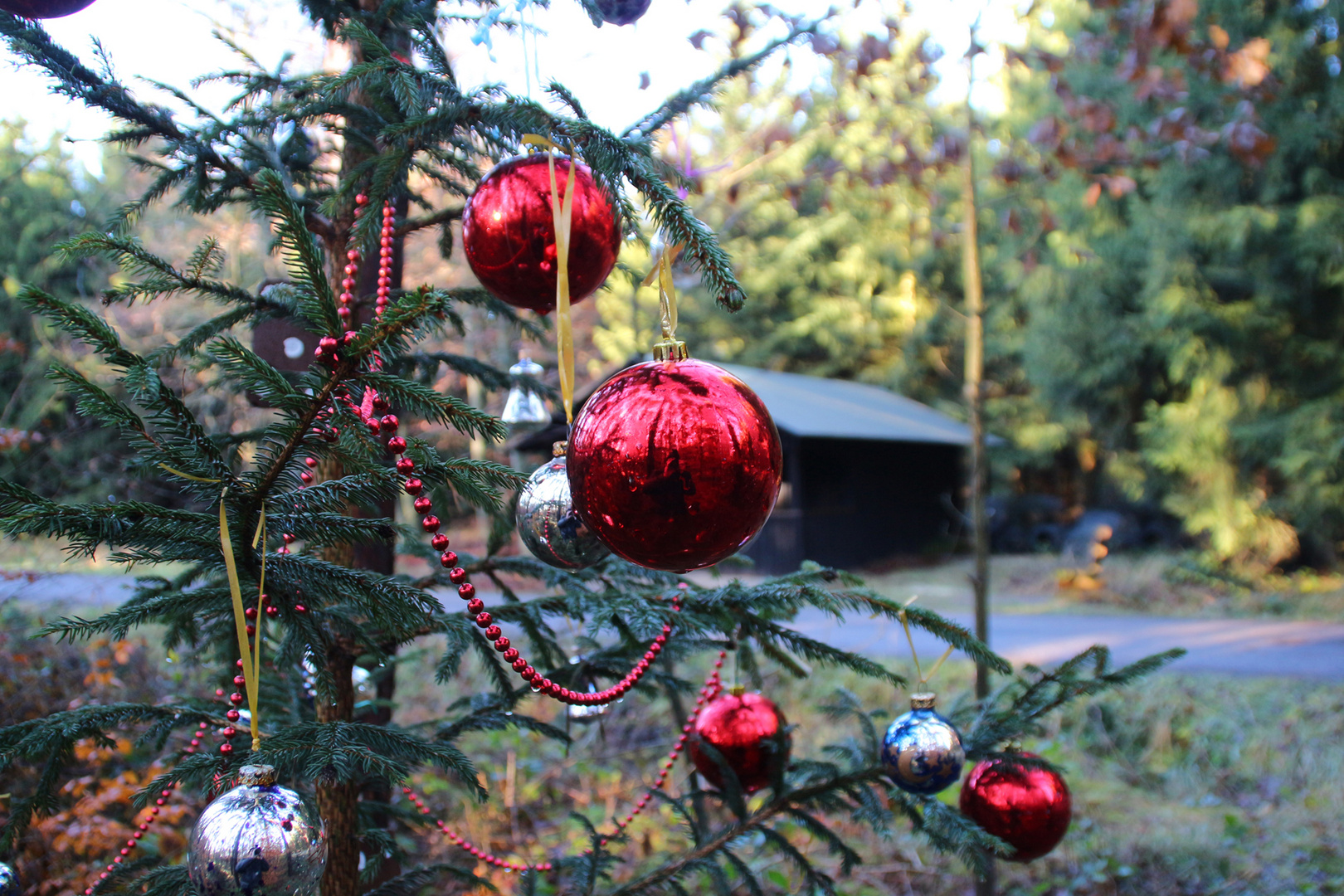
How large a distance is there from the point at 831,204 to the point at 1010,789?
19115 mm

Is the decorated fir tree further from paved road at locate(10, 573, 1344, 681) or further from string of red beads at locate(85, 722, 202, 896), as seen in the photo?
paved road at locate(10, 573, 1344, 681)

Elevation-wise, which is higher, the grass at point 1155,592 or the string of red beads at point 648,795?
the string of red beads at point 648,795

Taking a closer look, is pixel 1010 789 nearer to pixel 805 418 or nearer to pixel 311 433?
pixel 311 433

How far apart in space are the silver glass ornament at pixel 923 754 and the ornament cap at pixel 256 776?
130 centimetres

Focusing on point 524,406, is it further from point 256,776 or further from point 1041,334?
point 1041,334

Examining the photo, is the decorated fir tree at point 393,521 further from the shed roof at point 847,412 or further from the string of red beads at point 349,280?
the shed roof at point 847,412

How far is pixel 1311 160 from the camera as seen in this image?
11.0 metres

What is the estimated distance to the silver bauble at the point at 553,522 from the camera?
57.7 inches

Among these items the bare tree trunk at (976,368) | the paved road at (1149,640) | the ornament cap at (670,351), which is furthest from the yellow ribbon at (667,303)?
the paved road at (1149,640)

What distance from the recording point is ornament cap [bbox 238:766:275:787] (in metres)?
1.10

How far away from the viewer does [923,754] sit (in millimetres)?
1849

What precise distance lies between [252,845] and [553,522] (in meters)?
0.64

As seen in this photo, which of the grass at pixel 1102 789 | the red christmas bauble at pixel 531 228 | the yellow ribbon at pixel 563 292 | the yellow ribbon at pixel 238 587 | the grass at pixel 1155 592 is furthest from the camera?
the grass at pixel 1155 592

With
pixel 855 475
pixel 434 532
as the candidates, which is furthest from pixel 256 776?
pixel 855 475
